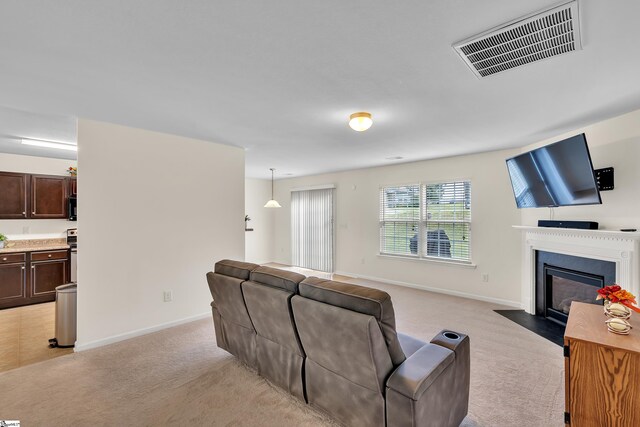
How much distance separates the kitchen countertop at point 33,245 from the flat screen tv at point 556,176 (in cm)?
689

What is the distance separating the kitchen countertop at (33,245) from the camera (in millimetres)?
4395

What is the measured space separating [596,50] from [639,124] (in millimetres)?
1654

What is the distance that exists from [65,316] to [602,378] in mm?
4497

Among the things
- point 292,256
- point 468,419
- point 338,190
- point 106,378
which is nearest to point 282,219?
point 292,256

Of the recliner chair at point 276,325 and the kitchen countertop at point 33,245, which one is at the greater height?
the kitchen countertop at point 33,245

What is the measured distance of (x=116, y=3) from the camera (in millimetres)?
1371

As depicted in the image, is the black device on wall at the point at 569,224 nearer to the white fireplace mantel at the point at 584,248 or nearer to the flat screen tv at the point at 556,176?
the white fireplace mantel at the point at 584,248

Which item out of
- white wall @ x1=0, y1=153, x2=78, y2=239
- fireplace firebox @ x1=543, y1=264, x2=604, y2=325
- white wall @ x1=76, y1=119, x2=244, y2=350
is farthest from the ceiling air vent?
white wall @ x1=0, y1=153, x2=78, y2=239

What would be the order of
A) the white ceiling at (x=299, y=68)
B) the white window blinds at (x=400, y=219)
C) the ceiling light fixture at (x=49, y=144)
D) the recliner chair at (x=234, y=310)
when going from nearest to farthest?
the white ceiling at (x=299, y=68) → the recliner chair at (x=234, y=310) → the ceiling light fixture at (x=49, y=144) → the white window blinds at (x=400, y=219)

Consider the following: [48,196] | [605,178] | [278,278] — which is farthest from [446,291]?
[48,196]

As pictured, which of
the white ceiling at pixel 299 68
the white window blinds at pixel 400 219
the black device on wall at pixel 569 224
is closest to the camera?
the white ceiling at pixel 299 68

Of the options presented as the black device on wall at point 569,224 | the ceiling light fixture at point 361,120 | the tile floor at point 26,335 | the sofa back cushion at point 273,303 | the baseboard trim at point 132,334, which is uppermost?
the ceiling light fixture at point 361,120

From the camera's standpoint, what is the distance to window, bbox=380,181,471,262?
500 cm

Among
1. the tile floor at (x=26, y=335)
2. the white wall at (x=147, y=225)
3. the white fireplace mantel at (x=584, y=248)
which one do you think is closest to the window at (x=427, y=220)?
the white fireplace mantel at (x=584, y=248)
